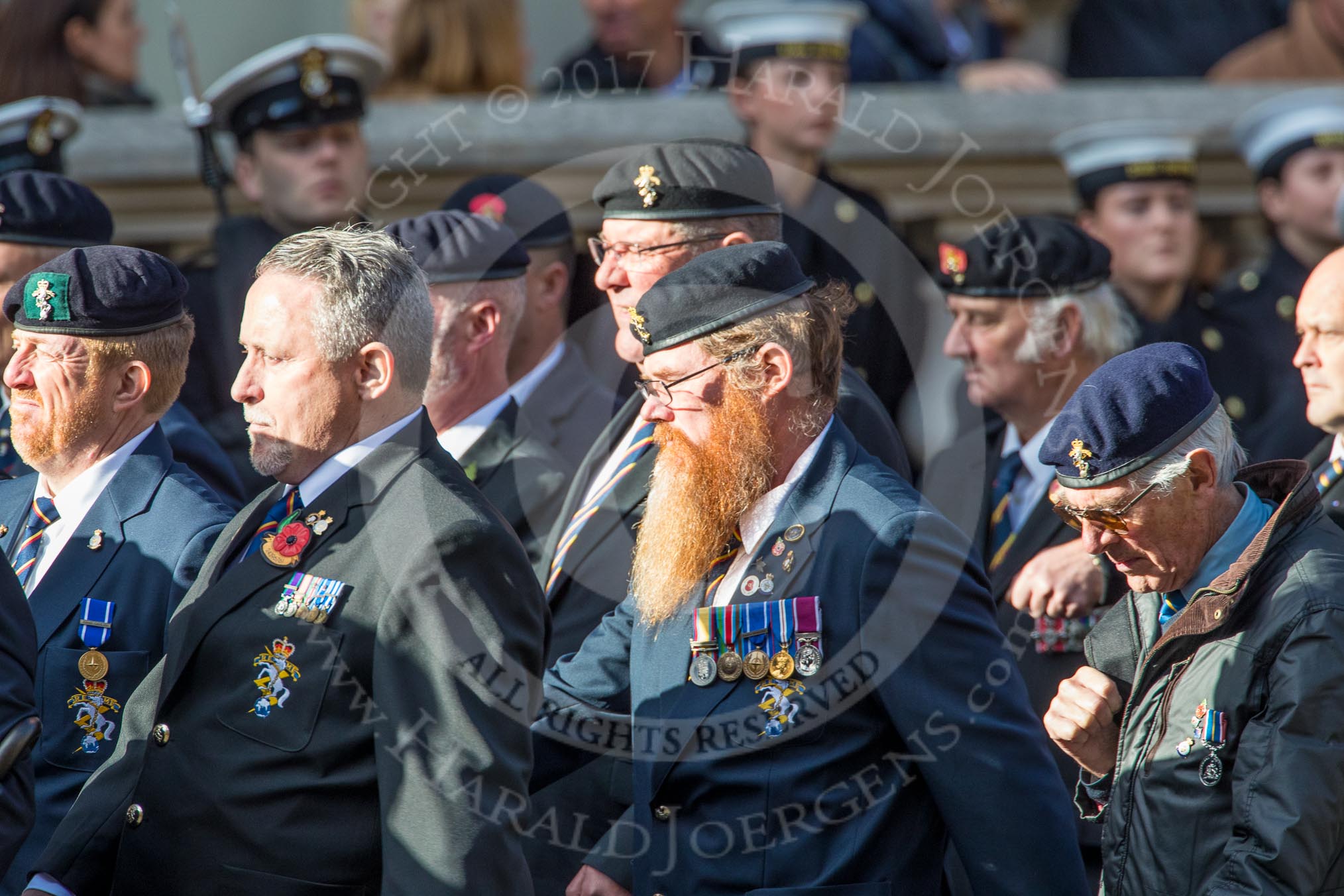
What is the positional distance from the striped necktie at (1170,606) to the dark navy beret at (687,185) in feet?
5.49

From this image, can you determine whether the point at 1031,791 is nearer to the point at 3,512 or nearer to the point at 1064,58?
the point at 3,512

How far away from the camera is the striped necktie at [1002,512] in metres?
4.76

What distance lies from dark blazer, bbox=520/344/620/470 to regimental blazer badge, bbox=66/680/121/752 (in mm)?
1528

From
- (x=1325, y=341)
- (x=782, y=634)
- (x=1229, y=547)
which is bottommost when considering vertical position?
(x=782, y=634)

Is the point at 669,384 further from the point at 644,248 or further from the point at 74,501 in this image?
the point at 74,501

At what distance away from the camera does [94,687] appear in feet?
12.3

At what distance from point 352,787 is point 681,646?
0.72m

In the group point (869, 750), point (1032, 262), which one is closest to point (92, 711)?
point (869, 750)

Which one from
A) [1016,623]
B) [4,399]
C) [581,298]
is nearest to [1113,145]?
[581,298]

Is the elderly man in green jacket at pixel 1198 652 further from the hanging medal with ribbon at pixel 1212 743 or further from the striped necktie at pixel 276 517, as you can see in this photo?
the striped necktie at pixel 276 517

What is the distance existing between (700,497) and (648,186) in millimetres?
1295

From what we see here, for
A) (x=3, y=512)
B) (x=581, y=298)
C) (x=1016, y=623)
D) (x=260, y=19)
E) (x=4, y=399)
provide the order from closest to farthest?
(x=3, y=512) < (x=1016, y=623) < (x=4, y=399) < (x=581, y=298) < (x=260, y=19)

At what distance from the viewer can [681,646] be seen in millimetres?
3506

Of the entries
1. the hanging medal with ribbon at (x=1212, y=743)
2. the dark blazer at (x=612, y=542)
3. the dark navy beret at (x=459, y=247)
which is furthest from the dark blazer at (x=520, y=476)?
the hanging medal with ribbon at (x=1212, y=743)
